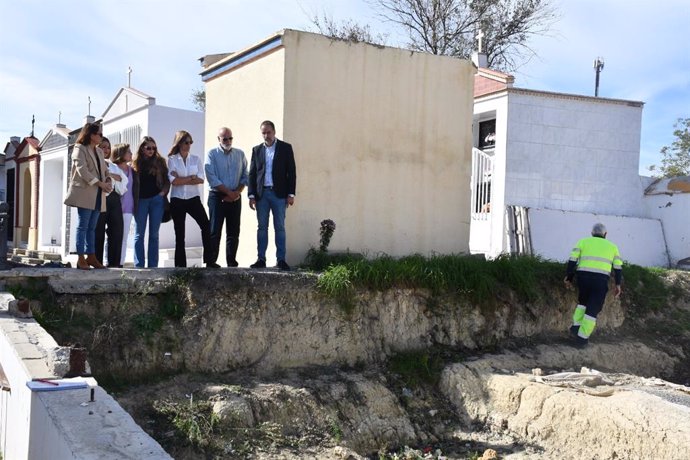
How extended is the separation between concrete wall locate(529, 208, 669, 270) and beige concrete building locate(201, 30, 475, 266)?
316cm

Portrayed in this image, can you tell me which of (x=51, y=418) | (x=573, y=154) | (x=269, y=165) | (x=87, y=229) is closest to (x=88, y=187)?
(x=87, y=229)

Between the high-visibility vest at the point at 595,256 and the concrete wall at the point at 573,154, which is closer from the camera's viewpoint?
the high-visibility vest at the point at 595,256

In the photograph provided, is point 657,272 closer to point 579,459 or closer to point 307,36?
point 579,459

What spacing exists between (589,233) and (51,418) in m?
12.0

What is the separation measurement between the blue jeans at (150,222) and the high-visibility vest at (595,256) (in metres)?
5.77

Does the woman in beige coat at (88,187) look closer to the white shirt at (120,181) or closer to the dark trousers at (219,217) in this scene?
the white shirt at (120,181)

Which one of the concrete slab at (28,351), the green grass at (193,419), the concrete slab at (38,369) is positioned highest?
the concrete slab at (28,351)

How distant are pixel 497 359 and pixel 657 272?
465 cm

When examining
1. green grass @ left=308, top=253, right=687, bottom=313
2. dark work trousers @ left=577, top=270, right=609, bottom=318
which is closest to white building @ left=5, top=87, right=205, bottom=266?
green grass @ left=308, top=253, right=687, bottom=313

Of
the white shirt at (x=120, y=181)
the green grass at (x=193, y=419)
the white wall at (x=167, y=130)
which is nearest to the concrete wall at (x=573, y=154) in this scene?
the white wall at (x=167, y=130)

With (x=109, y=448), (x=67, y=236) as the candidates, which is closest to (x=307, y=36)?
(x=109, y=448)

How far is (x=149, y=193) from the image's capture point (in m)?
8.63

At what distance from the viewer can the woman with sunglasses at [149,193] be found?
860 centimetres

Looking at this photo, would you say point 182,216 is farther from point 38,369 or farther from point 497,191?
point 497,191
